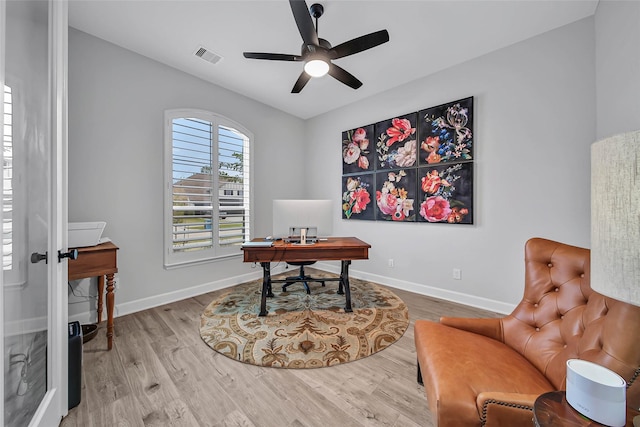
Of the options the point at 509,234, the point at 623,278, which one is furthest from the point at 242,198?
the point at 623,278

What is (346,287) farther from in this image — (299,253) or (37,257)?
(37,257)

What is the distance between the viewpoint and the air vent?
8.91ft

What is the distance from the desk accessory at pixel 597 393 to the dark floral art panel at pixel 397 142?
2827mm

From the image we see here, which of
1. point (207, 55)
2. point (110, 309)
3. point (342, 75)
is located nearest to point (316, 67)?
point (342, 75)

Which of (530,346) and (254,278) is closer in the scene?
(530,346)

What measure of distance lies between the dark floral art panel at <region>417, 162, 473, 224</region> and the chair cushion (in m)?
1.82

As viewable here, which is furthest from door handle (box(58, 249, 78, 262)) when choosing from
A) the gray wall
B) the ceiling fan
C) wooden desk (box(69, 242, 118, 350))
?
the ceiling fan

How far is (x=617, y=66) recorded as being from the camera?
70.4 inches

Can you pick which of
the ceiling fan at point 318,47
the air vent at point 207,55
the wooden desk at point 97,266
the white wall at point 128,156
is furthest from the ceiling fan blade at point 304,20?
the wooden desk at point 97,266

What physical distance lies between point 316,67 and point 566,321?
2.44 m

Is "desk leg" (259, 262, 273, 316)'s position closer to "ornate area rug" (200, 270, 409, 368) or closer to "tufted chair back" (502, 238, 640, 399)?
"ornate area rug" (200, 270, 409, 368)

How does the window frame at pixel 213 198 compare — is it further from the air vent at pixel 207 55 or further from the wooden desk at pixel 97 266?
the wooden desk at pixel 97 266

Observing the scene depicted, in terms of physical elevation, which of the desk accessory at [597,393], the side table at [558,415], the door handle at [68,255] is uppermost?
the door handle at [68,255]

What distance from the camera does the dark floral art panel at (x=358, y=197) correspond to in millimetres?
3822
